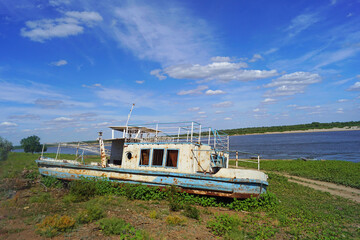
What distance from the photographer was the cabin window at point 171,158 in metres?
11.3

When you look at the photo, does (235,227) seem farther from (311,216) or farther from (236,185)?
(311,216)

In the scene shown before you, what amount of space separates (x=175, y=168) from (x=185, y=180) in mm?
1065

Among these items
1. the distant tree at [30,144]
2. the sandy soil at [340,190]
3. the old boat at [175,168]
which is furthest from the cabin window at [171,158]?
the distant tree at [30,144]

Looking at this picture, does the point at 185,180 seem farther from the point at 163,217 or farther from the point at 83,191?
the point at 83,191

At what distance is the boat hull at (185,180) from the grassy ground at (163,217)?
471 millimetres

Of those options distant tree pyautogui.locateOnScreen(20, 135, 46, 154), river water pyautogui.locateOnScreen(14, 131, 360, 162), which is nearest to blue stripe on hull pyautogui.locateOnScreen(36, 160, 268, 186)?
river water pyautogui.locateOnScreen(14, 131, 360, 162)

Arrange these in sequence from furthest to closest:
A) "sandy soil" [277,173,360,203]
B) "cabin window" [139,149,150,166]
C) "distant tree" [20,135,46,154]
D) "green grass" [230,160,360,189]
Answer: "distant tree" [20,135,46,154] → "green grass" [230,160,360,189] → "sandy soil" [277,173,360,203] → "cabin window" [139,149,150,166]

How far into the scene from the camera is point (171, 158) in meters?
11.4

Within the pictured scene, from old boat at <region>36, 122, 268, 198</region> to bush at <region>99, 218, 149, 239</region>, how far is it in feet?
12.3

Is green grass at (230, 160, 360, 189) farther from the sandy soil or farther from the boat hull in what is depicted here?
the boat hull

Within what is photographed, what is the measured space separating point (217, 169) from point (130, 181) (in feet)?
15.3

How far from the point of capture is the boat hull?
950 cm

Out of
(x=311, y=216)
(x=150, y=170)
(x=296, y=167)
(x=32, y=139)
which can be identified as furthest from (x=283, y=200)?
(x=32, y=139)

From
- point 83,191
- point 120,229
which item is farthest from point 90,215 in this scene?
point 83,191
